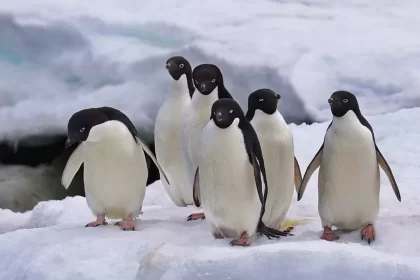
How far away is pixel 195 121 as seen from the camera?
2.68 m

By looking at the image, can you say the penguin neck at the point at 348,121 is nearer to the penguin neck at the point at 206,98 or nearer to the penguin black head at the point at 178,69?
the penguin neck at the point at 206,98

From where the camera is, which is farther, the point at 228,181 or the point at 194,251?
the point at 228,181

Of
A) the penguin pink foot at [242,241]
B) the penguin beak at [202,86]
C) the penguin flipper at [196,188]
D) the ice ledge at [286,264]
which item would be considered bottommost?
the penguin pink foot at [242,241]

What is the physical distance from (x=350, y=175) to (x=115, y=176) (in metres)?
0.87

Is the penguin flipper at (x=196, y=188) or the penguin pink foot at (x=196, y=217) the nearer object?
the penguin flipper at (x=196, y=188)

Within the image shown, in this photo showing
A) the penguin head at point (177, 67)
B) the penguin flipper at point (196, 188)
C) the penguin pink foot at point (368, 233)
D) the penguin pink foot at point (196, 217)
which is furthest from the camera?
the penguin head at point (177, 67)

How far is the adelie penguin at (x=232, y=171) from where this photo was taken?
7.34 feet

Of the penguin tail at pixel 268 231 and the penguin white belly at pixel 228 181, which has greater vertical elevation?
the penguin white belly at pixel 228 181

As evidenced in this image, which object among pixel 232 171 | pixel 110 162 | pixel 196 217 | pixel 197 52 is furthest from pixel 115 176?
pixel 197 52

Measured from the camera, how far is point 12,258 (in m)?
2.29

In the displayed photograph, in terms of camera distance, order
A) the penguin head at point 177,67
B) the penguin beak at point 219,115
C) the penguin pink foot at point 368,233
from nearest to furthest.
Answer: the penguin beak at point 219,115
the penguin pink foot at point 368,233
the penguin head at point 177,67

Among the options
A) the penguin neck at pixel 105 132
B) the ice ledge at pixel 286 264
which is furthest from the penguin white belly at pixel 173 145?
the ice ledge at pixel 286 264

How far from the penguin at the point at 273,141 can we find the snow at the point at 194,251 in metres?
0.19

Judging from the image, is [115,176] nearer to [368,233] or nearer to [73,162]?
[73,162]
